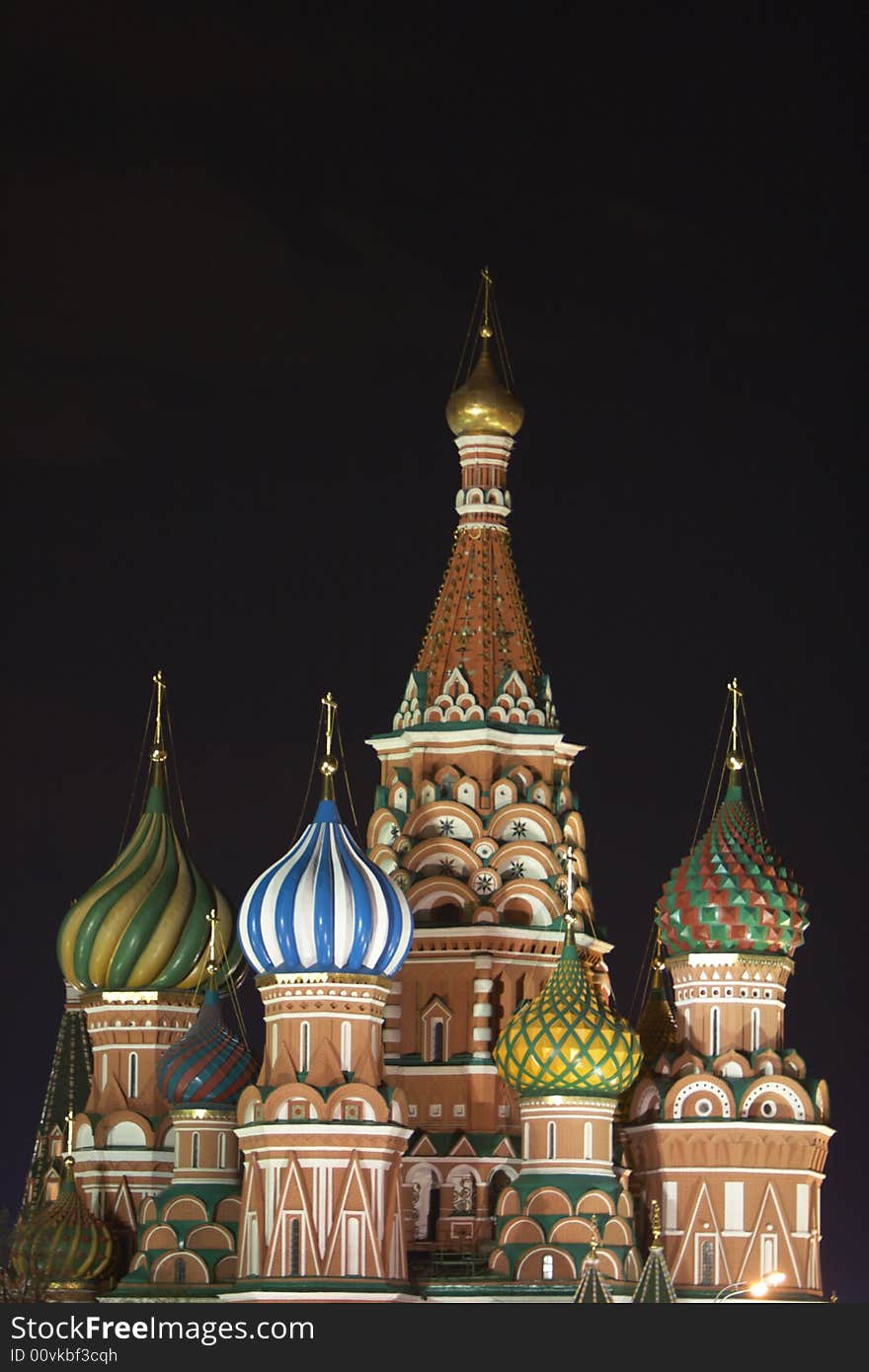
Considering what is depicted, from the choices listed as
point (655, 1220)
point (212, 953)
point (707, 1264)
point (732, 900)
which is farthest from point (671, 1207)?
point (212, 953)

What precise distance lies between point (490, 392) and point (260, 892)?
246 inches

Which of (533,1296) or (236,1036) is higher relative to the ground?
(236,1036)

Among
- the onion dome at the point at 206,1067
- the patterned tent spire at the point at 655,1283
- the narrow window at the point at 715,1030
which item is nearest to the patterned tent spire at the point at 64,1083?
the onion dome at the point at 206,1067

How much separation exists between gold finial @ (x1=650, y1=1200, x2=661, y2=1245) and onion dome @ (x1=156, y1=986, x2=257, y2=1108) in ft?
12.8

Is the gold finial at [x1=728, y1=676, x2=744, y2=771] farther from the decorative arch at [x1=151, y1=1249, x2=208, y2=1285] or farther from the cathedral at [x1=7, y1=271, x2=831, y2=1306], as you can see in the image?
the decorative arch at [x1=151, y1=1249, x2=208, y2=1285]

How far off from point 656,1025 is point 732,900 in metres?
2.95

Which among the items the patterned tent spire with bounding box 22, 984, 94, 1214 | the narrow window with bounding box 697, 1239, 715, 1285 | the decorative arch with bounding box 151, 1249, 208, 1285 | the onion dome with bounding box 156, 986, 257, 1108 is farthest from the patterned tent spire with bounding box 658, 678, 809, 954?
the patterned tent spire with bounding box 22, 984, 94, 1214

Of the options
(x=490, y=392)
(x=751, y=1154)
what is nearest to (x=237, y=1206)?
(x=751, y=1154)

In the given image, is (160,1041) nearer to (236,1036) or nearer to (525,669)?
(236,1036)

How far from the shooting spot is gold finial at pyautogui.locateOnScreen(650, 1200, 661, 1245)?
4356cm

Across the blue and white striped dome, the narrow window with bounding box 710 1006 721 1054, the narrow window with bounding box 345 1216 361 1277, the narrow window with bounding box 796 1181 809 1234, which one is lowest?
the narrow window with bounding box 345 1216 361 1277

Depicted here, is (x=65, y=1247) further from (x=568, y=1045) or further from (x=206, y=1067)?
(x=568, y=1045)

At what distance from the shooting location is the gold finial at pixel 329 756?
45406 millimetres

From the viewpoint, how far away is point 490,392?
48.1 m
